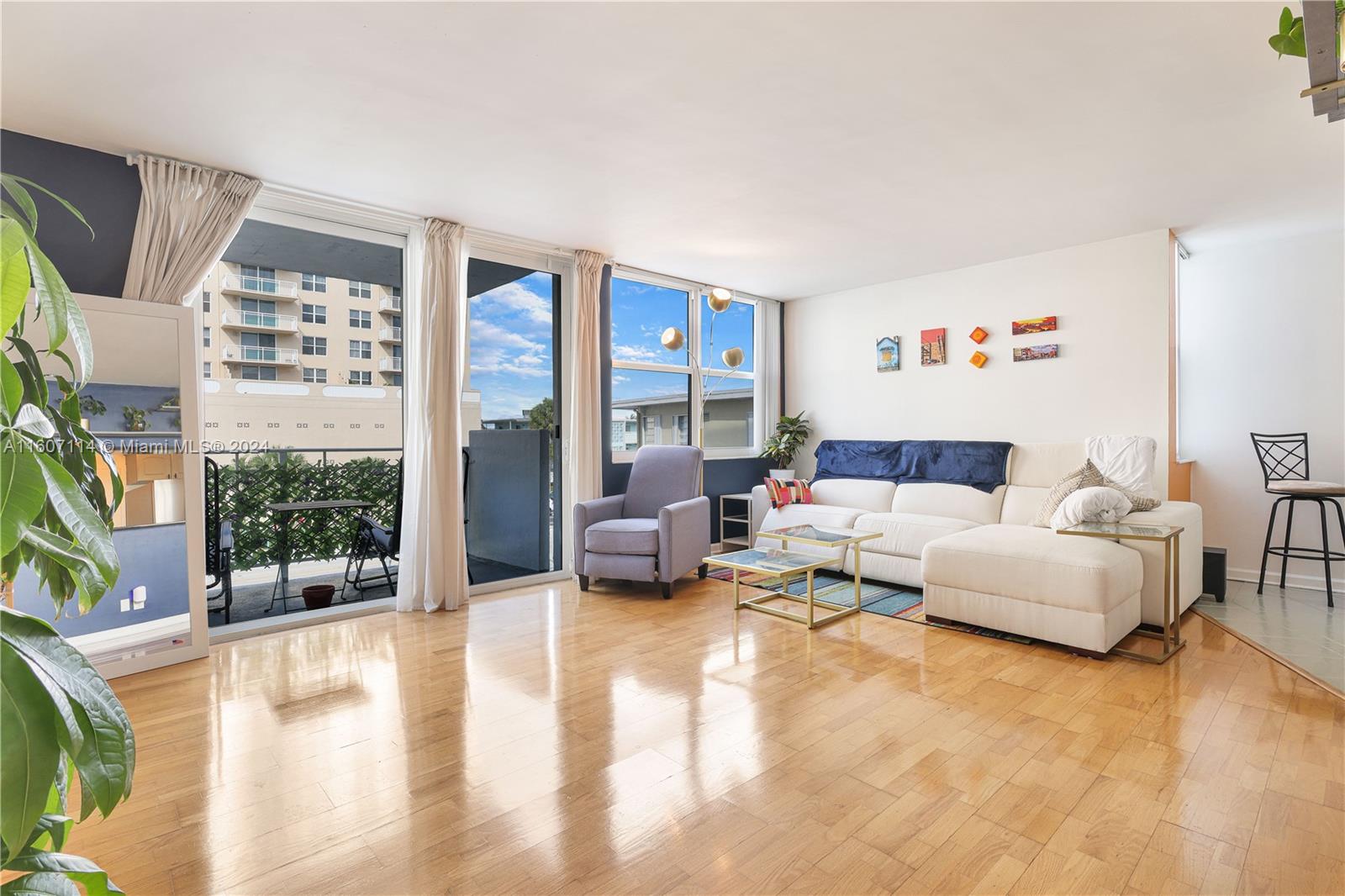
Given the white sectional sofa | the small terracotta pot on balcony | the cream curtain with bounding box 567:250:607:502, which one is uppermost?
the cream curtain with bounding box 567:250:607:502

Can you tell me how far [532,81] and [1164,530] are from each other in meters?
3.63

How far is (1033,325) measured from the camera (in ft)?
16.7

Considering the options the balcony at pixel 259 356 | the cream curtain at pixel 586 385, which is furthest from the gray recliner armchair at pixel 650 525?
the balcony at pixel 259 356

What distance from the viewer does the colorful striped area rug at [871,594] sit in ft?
12.1

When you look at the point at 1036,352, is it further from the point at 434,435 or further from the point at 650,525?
the point at 434,435

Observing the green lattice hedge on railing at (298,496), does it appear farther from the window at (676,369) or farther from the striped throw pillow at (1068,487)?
the striped throw pillow at (1068,487)

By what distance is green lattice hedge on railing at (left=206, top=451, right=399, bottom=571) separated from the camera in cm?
391

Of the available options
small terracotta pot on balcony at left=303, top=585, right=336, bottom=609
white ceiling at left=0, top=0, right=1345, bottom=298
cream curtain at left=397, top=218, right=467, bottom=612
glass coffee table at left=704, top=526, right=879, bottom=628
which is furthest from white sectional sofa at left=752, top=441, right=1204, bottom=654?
small terracotta pot on balcony at left=303, top=585, right=336, bottom=609

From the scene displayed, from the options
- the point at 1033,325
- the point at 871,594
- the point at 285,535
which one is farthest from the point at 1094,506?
the point at 285,535

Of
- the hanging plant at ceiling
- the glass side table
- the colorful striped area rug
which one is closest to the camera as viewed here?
the hanging plant at ceiling

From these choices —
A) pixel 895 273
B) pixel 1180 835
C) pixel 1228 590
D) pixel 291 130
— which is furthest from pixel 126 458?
pixel 1228 590

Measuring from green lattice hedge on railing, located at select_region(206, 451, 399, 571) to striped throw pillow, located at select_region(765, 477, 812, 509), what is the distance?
9.84 feet

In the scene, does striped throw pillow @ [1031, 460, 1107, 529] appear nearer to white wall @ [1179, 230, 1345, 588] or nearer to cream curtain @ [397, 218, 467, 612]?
white wall @ [1179, 230, 1345, 588]

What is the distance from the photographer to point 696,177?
3.61 meters
